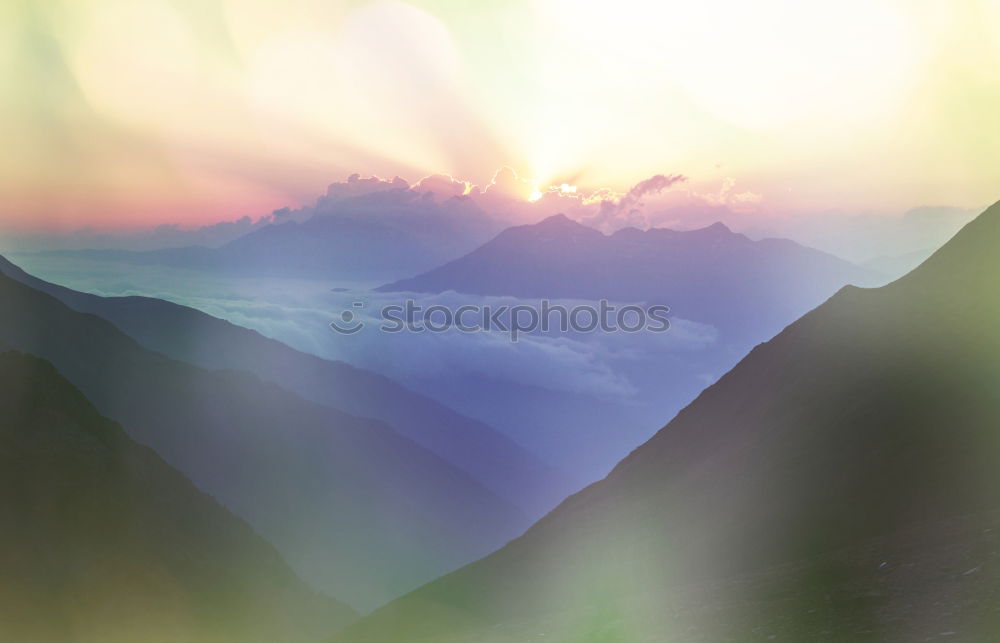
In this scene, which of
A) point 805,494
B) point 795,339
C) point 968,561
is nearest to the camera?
point 968,561

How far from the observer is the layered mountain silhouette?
2527 inches

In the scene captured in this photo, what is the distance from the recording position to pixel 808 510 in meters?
107

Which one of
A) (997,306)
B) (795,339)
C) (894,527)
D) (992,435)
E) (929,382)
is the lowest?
(894,527)

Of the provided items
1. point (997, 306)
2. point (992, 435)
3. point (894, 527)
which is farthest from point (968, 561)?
point (997, 306)

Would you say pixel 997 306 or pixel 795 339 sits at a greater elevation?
pixel 795 339

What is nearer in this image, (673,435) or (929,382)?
(929,382)

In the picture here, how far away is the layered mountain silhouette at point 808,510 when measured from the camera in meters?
64.2

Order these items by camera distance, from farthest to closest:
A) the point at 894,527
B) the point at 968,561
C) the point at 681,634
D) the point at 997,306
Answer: the point at 997,306 < the point at 894,527 < the point at 681,634 < the point at 968,561

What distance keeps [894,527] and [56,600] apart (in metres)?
159

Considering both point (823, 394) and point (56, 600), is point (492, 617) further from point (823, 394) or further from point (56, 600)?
point (56, 600)

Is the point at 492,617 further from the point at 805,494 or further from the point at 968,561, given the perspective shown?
the point at 968,561

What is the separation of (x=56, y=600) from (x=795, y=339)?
150 m

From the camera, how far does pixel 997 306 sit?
122 m

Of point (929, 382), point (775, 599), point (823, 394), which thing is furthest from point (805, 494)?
point (775, 599)
